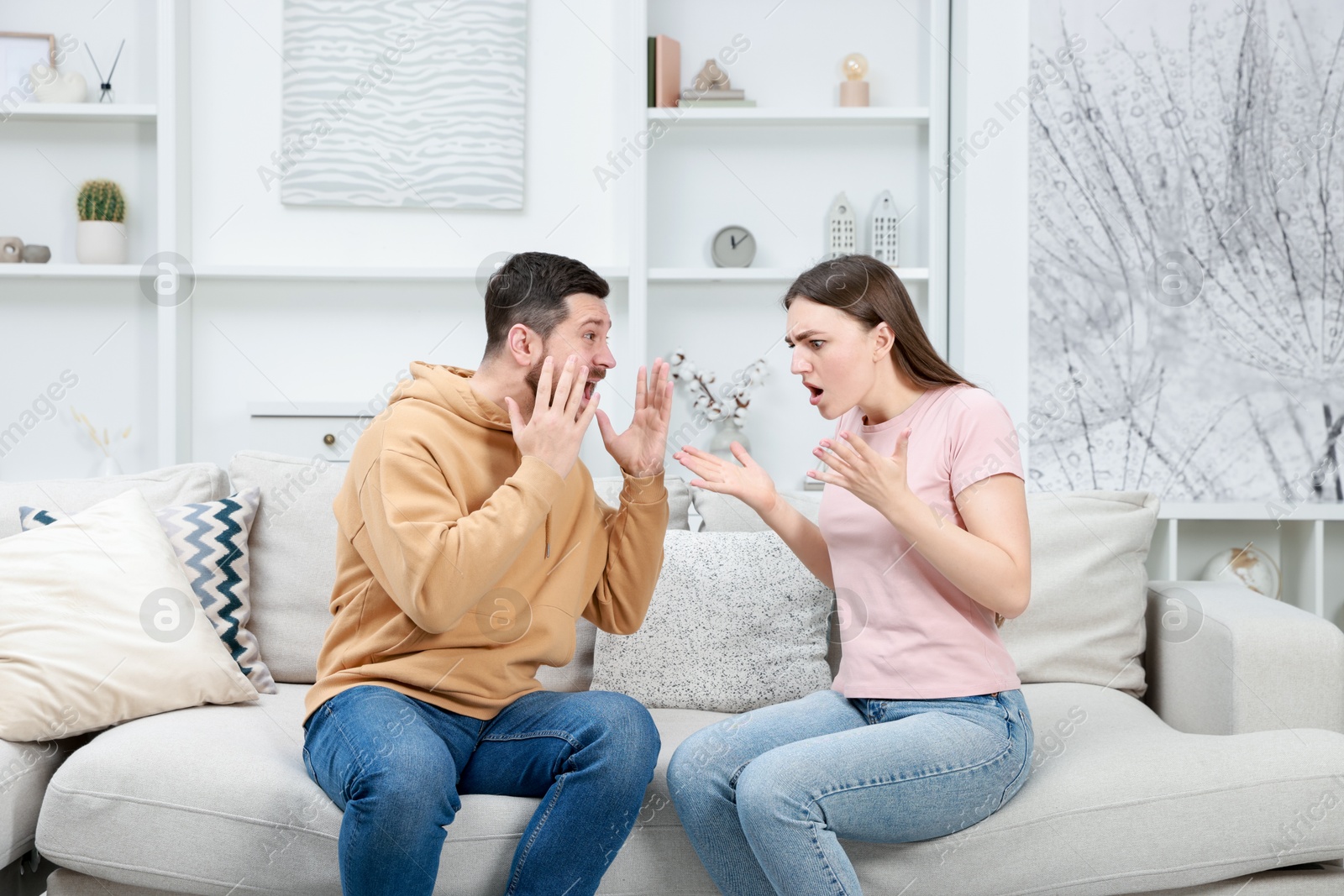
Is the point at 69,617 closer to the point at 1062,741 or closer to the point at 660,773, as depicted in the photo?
the point at 660,773

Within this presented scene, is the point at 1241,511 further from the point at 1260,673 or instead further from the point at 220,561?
the point at 220,561

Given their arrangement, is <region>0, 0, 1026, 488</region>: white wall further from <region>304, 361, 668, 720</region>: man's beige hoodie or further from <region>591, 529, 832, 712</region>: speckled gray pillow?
<region>304, 361, 668, 720</region>: man's beige hoodie

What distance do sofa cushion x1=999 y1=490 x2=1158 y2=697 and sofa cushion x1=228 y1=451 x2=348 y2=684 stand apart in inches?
52.1

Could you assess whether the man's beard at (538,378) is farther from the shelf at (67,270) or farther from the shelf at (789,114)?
the shelf at (67,270)

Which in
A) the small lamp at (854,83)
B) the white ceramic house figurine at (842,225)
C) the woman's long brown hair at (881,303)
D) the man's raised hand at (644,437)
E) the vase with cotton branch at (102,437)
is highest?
the small lamp at (854,83)

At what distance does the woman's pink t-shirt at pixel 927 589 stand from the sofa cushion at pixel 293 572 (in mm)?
1016

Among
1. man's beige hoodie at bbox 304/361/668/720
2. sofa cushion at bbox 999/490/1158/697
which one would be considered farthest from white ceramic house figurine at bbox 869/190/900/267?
man's beige hoodie at bbox 304/361/668/720

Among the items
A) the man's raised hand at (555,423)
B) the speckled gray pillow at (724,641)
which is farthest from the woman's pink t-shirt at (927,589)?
the man's raised hand at (555,423)

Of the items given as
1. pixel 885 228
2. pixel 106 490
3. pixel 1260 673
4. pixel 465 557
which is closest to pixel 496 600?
pixel 465 557

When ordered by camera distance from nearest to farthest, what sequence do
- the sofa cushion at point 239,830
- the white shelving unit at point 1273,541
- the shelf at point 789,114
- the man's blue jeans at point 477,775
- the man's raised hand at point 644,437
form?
the man's blue jeans at point 477,775 → the sofa cushion at point 239,830 → the man's raised hand at point 644,437 → the white shelving unit at point 1273,541 → the shelf at point 789,114

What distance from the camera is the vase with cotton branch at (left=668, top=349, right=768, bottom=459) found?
9.57 feet

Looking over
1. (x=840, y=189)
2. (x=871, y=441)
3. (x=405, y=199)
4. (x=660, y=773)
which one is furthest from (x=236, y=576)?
(x=840, y=189)

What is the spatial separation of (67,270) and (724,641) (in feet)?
7.02

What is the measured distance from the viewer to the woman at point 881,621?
133cm
